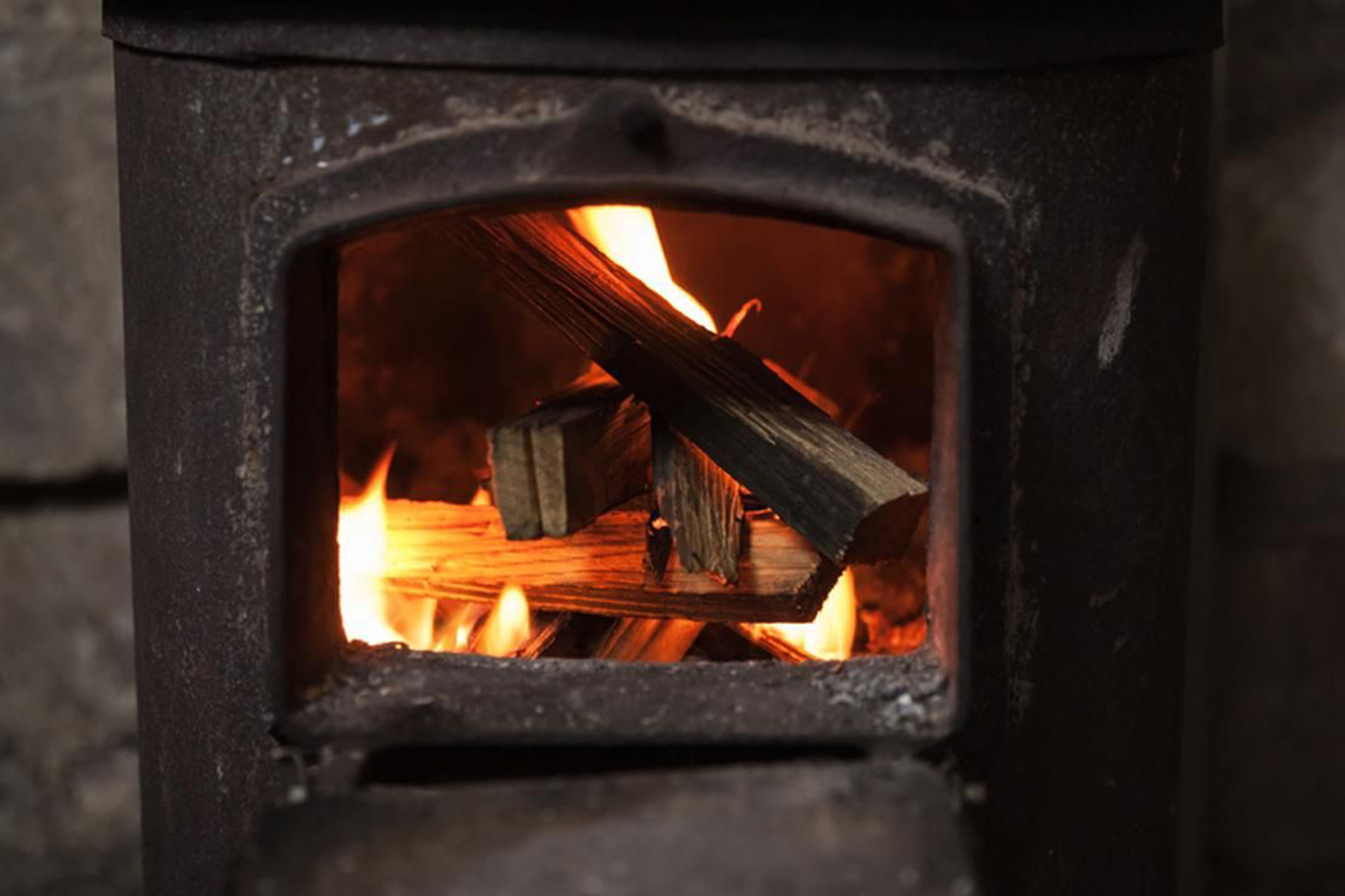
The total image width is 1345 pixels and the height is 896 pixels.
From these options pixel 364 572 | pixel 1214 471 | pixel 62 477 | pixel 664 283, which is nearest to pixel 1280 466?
pixel 1214 471

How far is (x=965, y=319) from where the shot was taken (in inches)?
40.4

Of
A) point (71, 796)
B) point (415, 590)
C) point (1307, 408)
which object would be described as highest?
point (1307, 408)

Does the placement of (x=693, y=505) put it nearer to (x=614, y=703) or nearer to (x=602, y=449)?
(x=602, y=449)

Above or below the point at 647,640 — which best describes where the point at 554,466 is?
above

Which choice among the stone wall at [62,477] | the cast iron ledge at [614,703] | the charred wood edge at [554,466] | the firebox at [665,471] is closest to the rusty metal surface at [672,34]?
the firebox at [665,471]

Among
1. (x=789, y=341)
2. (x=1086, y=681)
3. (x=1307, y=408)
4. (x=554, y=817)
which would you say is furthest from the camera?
(x=1307, y=408)

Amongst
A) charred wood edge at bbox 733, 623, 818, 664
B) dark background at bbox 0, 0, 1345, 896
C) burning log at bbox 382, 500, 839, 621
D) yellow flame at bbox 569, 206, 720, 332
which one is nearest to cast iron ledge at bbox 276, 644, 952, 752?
burning log at bbox 382, 500, 839, 621

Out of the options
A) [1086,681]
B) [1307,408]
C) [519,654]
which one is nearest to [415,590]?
[519,654]

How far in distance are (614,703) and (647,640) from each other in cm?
26

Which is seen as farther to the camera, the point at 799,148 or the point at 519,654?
the point at 519,654

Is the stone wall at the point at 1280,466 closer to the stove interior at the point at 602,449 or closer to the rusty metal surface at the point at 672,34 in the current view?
the stove interior at the point at 602,449

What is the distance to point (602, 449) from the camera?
122cm

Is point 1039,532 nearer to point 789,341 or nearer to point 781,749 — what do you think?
point 781,749

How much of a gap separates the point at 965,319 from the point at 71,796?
3.58ft
